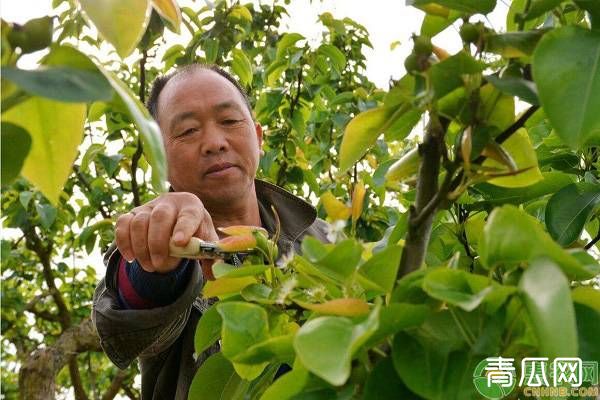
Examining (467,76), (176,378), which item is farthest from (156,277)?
(467,76)

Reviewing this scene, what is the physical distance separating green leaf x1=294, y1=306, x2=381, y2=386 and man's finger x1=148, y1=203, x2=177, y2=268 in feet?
1.07

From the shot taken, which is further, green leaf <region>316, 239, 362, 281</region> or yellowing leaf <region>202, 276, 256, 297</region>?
yellowing leaf <region>202, 276, 256, 297</region>

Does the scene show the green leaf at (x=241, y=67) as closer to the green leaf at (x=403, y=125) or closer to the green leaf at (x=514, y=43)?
the green leaf at (x=403, y=125)

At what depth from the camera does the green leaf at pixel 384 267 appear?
1.38 ft

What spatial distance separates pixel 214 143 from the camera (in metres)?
1.31

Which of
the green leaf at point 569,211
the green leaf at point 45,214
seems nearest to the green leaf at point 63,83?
the green leaf at point 569,211

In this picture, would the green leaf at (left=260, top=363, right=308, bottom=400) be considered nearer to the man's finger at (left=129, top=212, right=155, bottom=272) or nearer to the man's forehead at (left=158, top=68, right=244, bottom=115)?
the man's finger at (left=129, top=212, right=155, bottom=272)

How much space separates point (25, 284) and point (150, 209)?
3.50 m

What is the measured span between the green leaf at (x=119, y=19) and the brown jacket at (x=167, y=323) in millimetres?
444

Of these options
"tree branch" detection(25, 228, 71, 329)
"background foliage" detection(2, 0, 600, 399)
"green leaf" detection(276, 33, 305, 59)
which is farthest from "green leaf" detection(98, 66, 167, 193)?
"tree branch" detection(25, 228, 71, 329)

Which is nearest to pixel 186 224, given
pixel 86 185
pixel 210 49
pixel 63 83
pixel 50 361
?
pixel 63 83

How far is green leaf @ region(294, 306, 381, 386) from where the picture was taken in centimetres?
35

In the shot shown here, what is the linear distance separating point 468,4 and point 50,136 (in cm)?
27

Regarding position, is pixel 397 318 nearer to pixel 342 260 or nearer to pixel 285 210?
pixel 342 260
